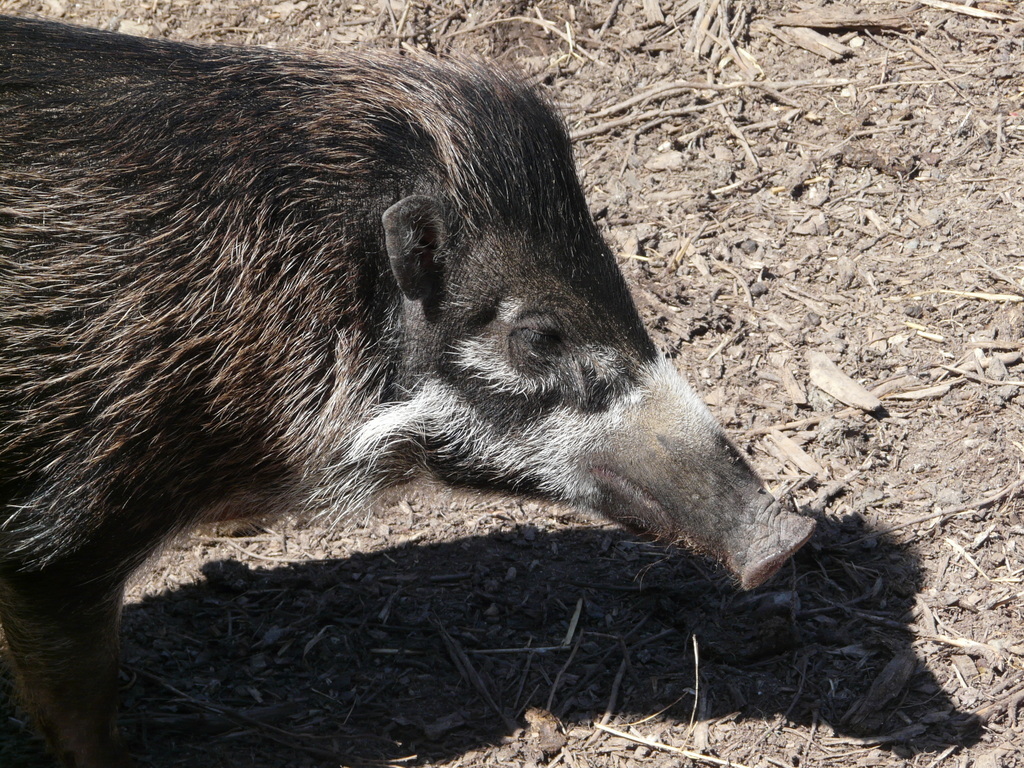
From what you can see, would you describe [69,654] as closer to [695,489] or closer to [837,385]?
[695,489]

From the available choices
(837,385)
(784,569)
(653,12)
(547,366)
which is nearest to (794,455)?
(837,385)

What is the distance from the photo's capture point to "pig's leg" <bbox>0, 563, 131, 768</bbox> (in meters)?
3.31

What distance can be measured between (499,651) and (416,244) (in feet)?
5.85

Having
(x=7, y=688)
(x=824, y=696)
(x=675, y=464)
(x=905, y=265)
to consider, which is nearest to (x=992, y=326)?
(x=905, y=265)

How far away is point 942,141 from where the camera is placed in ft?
19.1

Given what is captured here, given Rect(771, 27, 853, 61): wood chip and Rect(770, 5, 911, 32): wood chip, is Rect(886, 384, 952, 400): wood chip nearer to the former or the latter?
Rect(771, 27, 853, 61): wood chip

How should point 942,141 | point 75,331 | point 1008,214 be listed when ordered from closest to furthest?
point 75,331, point 1008,214, point 942,141

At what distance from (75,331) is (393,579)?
6.31 feet

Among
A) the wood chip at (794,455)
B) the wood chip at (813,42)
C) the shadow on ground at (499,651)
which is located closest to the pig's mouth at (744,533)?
the shadow on ground at (499,651)

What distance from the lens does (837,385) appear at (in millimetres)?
4902

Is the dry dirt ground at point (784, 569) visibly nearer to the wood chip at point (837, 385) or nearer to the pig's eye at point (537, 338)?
the wood chip at point (837, 385)

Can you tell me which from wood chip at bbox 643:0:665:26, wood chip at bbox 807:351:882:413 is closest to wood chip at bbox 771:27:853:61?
wood chip at bbox 643:0:665:26

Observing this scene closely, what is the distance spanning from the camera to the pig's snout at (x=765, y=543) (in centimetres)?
339

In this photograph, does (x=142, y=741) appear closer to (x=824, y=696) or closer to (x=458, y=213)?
(x=458, y=213)
